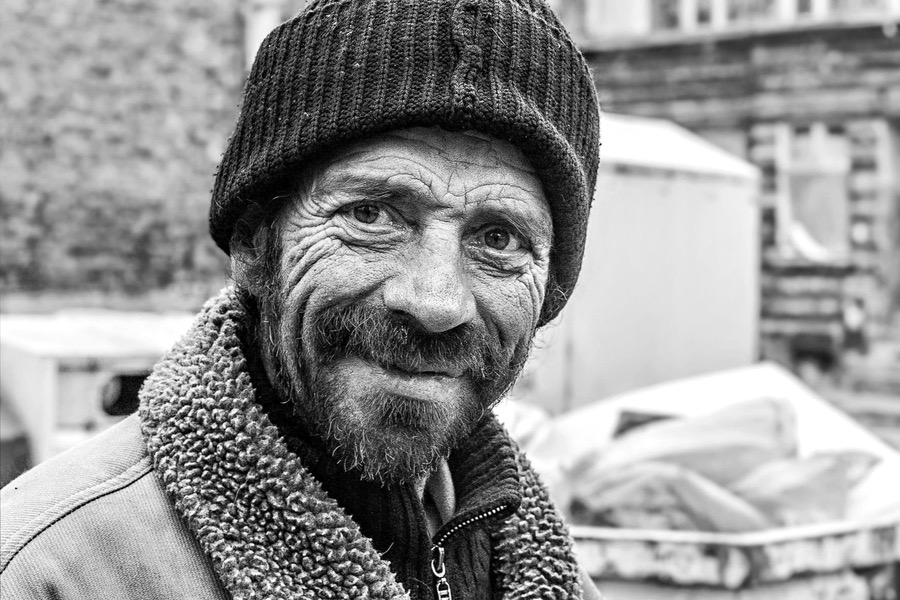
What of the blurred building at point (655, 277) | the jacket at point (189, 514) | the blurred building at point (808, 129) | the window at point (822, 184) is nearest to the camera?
the jacket at point (189, 514)

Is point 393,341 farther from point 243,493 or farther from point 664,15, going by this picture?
point 664,15

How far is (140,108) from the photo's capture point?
12.4m

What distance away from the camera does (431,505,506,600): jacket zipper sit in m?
1.59

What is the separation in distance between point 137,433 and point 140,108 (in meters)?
11.5

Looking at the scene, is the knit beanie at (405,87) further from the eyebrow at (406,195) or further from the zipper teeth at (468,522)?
the zipper teeth at (468,522)

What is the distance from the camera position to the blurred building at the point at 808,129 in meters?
13.2

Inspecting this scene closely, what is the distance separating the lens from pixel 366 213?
1.59 metres

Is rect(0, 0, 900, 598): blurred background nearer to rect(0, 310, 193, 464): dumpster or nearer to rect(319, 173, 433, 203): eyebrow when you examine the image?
rect(0, 310, 193, 464): dumpster

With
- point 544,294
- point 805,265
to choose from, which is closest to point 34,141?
point 805,265

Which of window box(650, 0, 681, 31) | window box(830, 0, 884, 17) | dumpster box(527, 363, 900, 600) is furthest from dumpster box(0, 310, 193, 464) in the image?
window box(650, 0, 681, 31)

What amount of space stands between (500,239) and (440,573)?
48cm

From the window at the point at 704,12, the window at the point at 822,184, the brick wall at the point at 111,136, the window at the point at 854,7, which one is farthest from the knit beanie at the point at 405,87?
the window at the point at 704,12

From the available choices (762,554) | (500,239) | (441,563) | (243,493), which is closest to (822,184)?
(762,554)

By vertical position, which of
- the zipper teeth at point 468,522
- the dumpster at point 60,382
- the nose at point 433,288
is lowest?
the dumpster at point 60,382
